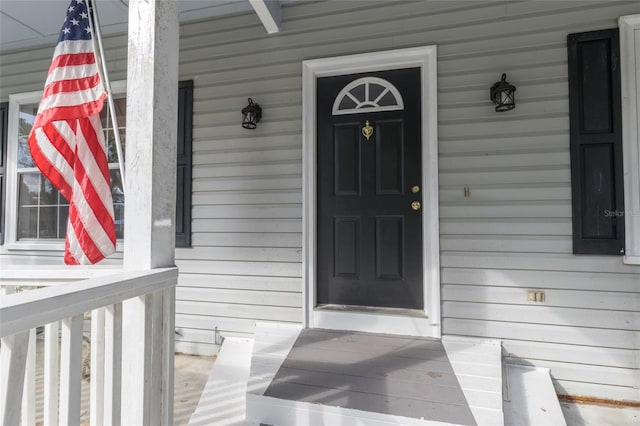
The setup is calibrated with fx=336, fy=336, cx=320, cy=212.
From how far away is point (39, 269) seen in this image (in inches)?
53.0

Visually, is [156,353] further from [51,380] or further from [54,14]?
[54,14]

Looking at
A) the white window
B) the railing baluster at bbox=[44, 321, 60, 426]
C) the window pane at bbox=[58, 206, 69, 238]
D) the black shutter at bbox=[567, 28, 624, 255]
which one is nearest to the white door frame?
the black shutter at bbox=[567, 28, 624, 255]

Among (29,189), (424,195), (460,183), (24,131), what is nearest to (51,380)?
(424,195)

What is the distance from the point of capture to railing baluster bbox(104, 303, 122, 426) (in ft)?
3.73

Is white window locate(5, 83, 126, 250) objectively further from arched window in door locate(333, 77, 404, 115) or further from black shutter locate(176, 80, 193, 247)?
arched window in door locate(333, 77, 404, 115)

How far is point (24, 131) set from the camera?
3.59 metres

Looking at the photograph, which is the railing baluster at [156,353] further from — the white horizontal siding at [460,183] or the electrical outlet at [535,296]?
the electrical outlet at [535,296]

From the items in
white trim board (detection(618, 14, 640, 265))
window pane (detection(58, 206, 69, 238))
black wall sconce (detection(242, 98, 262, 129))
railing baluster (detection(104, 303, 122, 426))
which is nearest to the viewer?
railing baluster (detection(104, 303, 122, 426))

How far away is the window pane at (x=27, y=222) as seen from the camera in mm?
3518

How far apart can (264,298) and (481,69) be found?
241 cm

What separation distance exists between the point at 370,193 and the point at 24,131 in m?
3.74

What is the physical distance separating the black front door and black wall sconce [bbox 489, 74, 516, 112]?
0.53 m

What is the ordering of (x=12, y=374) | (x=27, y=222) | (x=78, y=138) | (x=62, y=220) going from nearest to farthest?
(x=12, y=374) → (x=78, y=138) → (x=62, y=220) → (x=27, y=222)

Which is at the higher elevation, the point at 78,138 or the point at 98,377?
the point at 78,138
